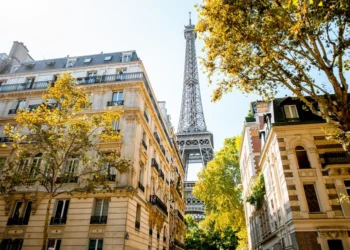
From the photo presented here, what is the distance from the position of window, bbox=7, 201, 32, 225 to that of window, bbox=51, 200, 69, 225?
233 cm

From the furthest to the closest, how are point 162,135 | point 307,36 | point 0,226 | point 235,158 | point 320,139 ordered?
point 235,158 < point 162,135 < point 0,226 < point 320,139 < point 307,36

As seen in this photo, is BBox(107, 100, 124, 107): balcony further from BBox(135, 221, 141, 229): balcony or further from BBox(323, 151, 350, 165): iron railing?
BBox(323, 151, 350, 165): iron railing

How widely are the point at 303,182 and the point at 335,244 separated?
145 inches

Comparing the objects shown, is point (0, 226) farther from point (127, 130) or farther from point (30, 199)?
point (127, 130)

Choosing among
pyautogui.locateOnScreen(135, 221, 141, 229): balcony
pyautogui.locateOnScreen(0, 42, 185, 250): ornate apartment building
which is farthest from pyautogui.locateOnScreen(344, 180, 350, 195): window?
pyautogui.locateOnScreen(135, 221, 141, 229): balcony

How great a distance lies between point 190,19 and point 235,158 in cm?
11047

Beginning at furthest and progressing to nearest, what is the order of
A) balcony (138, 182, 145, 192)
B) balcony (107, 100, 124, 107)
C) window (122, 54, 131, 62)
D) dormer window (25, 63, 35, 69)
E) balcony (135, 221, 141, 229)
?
dormer window (25, 63, 35, 69)
window (122, 54, 131, 62)
balcony (107, 100, 124, 107)
balcony (138, 182, 145, 192)
balcony (135, 221, 141, 229)

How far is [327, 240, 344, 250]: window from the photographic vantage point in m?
14.4

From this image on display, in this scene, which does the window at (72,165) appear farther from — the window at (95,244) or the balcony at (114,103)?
the window at (95,244)

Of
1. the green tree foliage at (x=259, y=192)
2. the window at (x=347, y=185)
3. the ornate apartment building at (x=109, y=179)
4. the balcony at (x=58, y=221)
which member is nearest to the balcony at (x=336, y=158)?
the window at (x=347, y=185)

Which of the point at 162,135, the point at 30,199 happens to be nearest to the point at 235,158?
the point at 162,135

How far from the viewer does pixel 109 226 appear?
17688mm

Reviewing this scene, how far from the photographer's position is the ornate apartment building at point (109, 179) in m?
18.0

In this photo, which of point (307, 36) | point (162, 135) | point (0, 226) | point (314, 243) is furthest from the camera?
point (162, 135)
